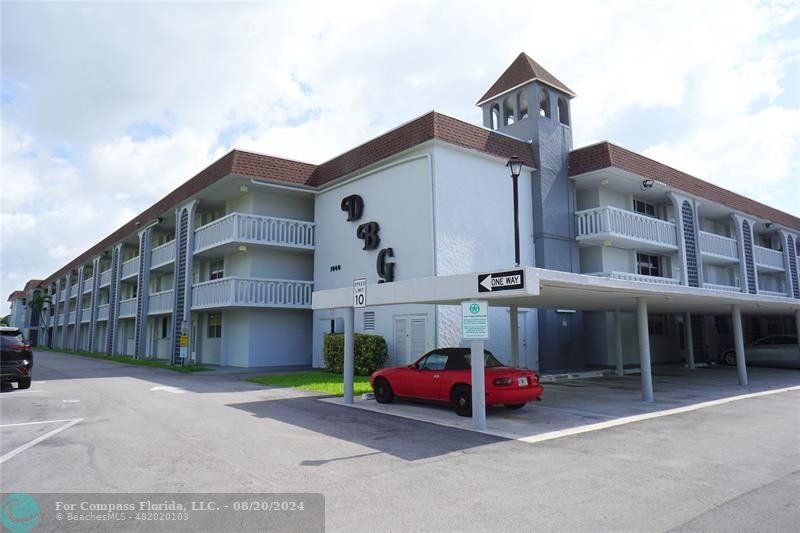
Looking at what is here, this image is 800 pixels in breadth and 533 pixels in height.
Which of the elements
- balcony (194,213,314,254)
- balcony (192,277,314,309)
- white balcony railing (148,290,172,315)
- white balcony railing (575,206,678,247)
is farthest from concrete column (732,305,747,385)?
white balcony railing (148,290,172,315)

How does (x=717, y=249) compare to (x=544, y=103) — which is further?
(x=717, y=249)

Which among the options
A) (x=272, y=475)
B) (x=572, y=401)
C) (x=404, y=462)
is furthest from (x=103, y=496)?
(x=572, y=401)

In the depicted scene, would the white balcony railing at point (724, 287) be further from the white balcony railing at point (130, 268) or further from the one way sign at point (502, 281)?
the white balcony railing at point (130, 268)

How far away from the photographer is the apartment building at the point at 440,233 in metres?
18.8

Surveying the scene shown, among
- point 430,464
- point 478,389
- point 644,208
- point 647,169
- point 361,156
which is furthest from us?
point 644,208

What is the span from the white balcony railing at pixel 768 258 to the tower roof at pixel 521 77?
1642cm

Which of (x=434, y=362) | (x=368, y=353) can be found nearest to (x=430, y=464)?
(x=434, y=362)

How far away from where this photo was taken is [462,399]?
11.1m

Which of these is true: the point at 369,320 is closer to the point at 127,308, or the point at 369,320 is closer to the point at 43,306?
the point at 127,308

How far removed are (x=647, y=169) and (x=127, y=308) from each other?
3196 cm

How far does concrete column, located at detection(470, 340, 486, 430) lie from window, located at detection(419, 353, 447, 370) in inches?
79.4

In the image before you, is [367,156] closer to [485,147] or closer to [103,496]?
[485,147]

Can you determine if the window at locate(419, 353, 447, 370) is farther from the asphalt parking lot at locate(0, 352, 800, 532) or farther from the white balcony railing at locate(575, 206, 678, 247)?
the white balcony railing at locate(575, 206, 678, 247)

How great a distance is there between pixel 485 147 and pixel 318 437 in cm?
1372
